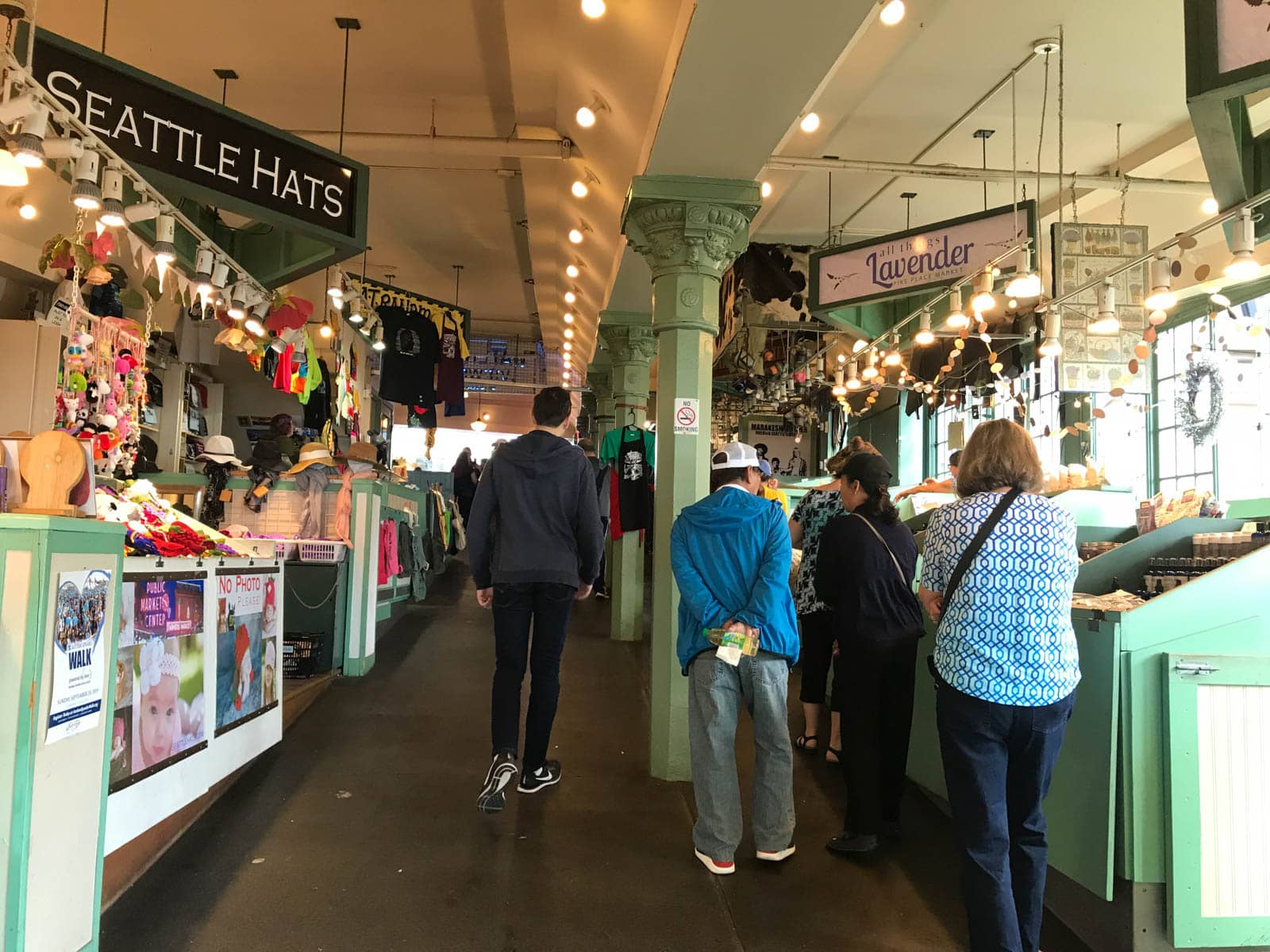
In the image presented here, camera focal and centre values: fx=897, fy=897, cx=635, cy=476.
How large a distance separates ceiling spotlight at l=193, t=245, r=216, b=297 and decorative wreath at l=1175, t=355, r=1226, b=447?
734cm

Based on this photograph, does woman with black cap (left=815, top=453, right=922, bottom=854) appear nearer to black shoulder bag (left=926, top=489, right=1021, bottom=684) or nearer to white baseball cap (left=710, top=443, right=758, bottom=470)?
white baseball cap (left=710, top=443, right=758, bottom=470)

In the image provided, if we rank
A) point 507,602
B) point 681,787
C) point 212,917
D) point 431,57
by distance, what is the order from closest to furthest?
point 212,917 → point 507,602 → point 681,787 → point 431,57

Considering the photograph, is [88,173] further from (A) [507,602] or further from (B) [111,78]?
(A) [507,602]

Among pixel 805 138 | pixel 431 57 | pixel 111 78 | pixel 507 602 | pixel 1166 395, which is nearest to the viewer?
pixel 111 78

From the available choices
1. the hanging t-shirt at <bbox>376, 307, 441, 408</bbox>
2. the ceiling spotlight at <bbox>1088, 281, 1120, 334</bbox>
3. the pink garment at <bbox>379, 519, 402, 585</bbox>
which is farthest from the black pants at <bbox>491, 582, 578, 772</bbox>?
the hanging t-shirt at <bbox>376, 307, 441, 408</bbox>

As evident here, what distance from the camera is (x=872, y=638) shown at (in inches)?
149

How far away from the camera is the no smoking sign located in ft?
15.8

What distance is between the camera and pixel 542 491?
13.9 ft

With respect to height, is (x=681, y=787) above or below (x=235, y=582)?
below

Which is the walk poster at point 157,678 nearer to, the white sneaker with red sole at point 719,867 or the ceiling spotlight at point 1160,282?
the white sneaker with red sole at point 719,867

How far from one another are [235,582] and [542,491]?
141 centimetres

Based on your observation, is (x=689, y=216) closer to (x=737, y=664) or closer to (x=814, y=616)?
(x=814, y=616)

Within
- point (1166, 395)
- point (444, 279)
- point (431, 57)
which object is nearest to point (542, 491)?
point (431, 57)

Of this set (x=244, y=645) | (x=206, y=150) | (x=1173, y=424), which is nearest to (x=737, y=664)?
(x=244, y=645)
